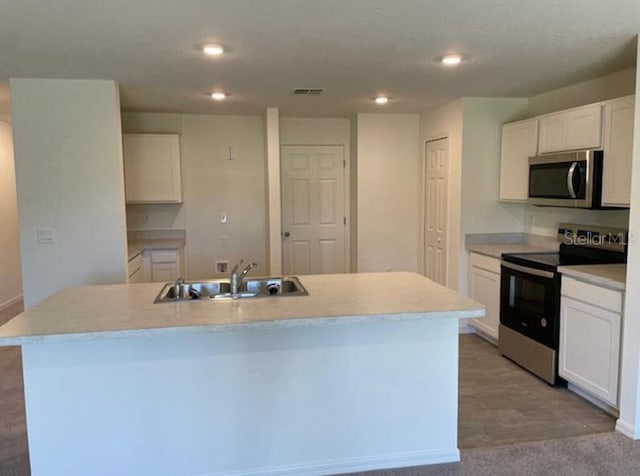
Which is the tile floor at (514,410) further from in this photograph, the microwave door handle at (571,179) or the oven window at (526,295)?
the microwave door handle at (571,179)

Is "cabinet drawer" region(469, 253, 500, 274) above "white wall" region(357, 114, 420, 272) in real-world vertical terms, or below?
below

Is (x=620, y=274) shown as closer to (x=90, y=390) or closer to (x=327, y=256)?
→ (x=90, y=390)

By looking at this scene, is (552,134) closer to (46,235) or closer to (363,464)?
(363,464)

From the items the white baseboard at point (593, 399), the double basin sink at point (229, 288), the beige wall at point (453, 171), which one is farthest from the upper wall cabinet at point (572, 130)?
the double basin sink at point (229, 288)

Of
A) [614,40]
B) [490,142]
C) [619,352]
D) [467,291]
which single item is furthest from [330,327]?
[490,142]

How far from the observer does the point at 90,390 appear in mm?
2225

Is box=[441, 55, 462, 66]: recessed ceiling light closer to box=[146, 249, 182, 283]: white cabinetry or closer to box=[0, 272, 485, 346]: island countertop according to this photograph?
box=[0, 272, 485, 346]: island countertop

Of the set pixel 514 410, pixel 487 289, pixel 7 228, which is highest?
pixel 7 228

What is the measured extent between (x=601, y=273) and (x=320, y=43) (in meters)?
2.26

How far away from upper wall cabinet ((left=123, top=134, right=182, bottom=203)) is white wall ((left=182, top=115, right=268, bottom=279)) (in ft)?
1.47

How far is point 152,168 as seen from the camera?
5137 mm

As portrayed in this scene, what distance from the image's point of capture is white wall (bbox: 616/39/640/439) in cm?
269

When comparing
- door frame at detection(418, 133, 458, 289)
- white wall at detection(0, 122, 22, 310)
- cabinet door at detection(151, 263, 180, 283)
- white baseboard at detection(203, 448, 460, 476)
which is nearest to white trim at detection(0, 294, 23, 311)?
white wall at detection(0, 122, 22, 310)

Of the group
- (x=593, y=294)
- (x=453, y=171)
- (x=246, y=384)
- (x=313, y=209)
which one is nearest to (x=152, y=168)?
(x=313, y=209)
